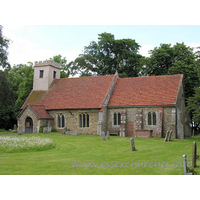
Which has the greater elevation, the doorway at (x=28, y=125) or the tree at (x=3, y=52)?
the tree at (x=3, y=52)

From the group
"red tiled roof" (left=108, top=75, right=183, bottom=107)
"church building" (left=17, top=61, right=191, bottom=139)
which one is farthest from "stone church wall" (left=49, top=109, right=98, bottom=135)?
"red tiled roof" (left=108, top=75, right=183, bottom=107)

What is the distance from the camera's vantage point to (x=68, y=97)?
35156 millimetres

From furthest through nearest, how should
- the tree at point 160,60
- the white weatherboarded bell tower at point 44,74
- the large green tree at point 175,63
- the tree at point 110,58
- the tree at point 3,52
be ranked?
the tree at point 110,58 < the tree at point 160,60 < the white weatherboarded bell tower at point 44,74 < the large green tree at point 175,63 < the tree at point 3,52

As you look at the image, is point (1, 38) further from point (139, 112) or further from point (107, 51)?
point (107, 51)

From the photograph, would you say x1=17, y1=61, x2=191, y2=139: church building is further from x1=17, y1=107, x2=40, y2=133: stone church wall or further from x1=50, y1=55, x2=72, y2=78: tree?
x1=50, y1=55, x2=72, y2=78: tree

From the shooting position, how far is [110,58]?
2117 inches

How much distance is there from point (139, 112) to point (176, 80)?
7.08 metres

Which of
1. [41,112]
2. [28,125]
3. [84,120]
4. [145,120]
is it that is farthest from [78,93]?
[145,120]

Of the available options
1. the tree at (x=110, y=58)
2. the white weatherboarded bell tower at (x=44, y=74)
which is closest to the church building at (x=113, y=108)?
the white weatherboarded bell tower at (x=44, y=74)

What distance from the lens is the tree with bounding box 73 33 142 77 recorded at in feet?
170

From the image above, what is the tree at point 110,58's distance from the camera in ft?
170

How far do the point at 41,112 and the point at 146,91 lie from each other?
15.0 m

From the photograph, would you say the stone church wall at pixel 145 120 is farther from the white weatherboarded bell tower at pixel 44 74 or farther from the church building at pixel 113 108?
the white weatherboarded bell tower at pixel 44 74
